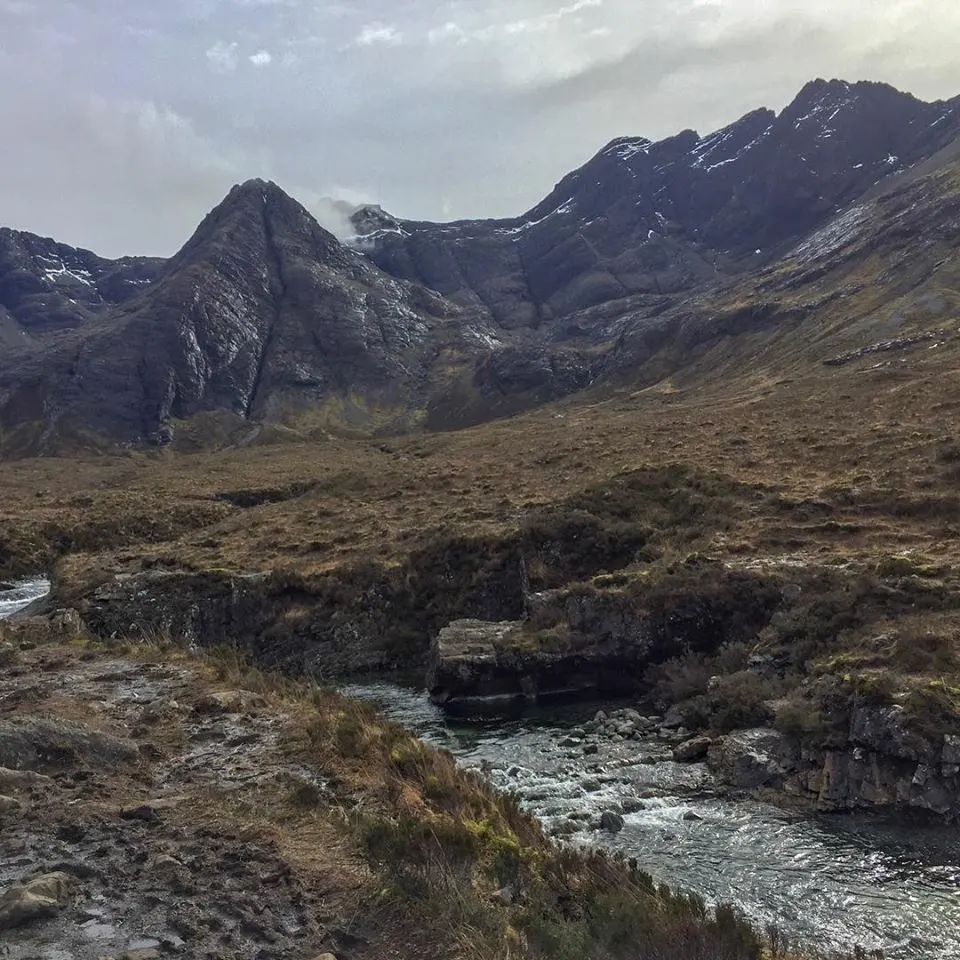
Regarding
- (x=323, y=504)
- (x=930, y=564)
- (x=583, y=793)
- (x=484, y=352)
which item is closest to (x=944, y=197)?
(x=484, y=352)

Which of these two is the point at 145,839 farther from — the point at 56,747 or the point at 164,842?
the point at 56,747

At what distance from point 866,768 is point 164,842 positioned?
502 inches

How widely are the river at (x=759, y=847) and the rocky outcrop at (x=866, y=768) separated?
0.60m

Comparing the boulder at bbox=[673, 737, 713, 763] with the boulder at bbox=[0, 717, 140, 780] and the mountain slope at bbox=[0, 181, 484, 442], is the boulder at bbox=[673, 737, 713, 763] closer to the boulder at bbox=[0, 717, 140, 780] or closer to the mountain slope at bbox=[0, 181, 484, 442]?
the boulder at bbox=[0, 717, 140, 780]

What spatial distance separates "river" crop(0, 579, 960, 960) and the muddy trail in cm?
568

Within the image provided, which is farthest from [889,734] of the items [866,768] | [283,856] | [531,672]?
[283,856]

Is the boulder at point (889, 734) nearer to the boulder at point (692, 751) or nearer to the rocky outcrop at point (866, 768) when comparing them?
the rocky outcrop at point (866, 768)

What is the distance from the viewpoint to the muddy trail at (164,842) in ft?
28.6

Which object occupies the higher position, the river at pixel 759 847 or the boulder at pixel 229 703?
the boulder at pixel 229 703

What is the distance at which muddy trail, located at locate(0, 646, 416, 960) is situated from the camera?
28.6 feet

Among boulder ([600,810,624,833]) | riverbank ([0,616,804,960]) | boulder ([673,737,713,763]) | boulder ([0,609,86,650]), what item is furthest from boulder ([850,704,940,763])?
boulder ([0,609,86,650])

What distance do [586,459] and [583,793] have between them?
34.7 m

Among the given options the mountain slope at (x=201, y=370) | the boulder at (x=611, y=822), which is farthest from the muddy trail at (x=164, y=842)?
the mountain slope at (x=201, y=370)

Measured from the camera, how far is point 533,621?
1038 inches
